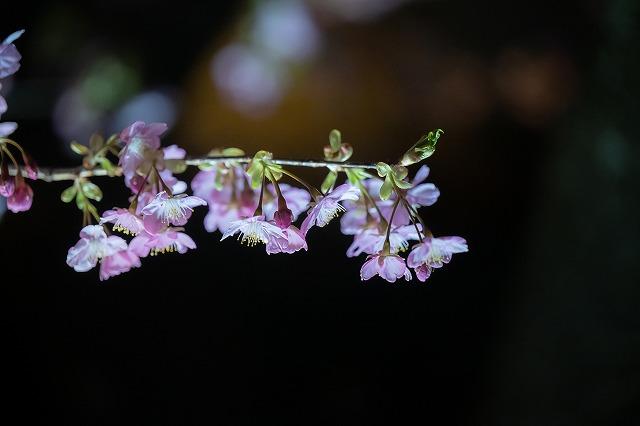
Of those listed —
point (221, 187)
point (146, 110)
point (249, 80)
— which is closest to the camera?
point (221, 187)

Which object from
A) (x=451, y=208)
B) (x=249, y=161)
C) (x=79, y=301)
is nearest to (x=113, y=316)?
(x=79, y=301)

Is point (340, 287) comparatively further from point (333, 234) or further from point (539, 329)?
point (539, 329)

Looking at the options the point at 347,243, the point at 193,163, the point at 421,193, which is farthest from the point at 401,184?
the point at 347,243

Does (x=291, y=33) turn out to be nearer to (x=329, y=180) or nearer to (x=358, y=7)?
(x=358, y=7)

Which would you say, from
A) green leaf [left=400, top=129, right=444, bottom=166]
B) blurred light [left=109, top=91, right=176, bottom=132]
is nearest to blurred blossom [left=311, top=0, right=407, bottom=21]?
blurred light [left=109, top=91, right=176, bottom=132]

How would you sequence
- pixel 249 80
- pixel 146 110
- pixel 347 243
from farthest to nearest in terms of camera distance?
pixel 249 80
pixel 146 110
pixel 347 243

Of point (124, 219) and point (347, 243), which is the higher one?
point (124, 219)

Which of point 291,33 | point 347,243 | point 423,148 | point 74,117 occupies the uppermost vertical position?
point 423,148

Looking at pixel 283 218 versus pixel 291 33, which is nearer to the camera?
pixel 283 218
